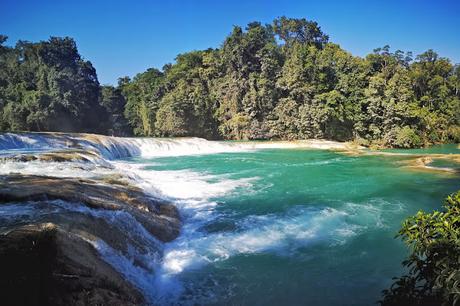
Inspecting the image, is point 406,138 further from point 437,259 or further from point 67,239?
point 67,239

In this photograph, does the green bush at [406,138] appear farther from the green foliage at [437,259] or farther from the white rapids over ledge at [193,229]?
the green foliage at [437,259]

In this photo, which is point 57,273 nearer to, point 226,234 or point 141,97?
point 226,234

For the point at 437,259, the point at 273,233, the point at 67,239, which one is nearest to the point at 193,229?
the point at 273,233

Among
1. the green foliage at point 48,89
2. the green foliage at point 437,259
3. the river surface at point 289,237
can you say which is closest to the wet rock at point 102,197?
the river surface at point 289,237

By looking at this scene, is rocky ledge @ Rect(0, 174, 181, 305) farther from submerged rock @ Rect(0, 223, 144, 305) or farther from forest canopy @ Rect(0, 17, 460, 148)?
forest canopy @ Rect(0, 17, 460, 148)

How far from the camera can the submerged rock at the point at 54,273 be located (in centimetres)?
320

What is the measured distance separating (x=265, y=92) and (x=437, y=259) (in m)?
35.9

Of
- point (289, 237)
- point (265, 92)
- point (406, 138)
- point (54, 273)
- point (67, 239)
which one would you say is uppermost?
point (265, 92)

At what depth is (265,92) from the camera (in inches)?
1484

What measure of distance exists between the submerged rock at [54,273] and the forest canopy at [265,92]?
97.9 ft

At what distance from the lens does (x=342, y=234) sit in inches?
294

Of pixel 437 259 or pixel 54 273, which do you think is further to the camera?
pixel 54 273

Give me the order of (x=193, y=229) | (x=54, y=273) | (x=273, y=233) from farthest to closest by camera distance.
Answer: (x=193, y=229), (x=273, y=233), (x=54, y=273)

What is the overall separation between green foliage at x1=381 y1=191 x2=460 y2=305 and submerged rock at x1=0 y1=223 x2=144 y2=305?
2998mm
